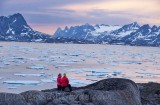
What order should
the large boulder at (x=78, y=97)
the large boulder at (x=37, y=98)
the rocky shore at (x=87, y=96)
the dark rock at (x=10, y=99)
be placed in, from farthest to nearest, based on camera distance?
the large boulder at (x=37, y=98) → the rocky shore at (x=87, y=96) → the large boulder at (x=78, y=97) → the dark rock at (x=10, y=99)

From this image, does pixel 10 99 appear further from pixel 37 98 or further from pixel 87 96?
pixel 87 96

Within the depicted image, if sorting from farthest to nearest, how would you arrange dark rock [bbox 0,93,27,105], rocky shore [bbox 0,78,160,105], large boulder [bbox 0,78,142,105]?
rocky shore [bbox 0,78,160,105] < large boulder [bbox 0,78,142,105] < dark rock [bbox 0,93,27,105]

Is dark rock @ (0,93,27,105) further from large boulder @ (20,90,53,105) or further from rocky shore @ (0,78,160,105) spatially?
large boulder @ (20,90,53,105)

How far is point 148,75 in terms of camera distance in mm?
48812

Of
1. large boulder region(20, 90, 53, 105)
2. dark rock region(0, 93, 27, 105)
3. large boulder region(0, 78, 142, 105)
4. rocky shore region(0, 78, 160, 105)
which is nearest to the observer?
dark rock region(0, 93, 27, 105)

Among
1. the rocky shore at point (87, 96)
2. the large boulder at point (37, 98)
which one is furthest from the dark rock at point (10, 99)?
the large boulder at point (37, 98)

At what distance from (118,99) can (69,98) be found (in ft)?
7.51

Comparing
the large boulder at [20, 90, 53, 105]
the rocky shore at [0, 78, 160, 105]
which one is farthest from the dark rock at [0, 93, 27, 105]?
the large boulder at [20, 90, 53, 105]

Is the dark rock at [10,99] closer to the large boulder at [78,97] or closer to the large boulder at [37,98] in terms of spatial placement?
the large boulder at [78,97]

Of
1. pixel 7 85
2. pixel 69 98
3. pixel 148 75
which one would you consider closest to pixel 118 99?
pixel 69 98

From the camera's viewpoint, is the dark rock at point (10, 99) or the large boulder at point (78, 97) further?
the large boulder at point (78, 97)

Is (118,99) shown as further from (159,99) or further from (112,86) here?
(159,99)

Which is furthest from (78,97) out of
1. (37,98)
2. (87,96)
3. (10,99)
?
(10,99)

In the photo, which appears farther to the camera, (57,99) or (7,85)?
(7,85)
